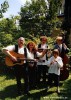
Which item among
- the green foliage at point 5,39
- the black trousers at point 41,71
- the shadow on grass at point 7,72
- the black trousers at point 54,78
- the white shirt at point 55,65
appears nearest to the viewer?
the white shirt at point 55,65

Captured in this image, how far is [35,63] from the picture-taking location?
37.5 ft

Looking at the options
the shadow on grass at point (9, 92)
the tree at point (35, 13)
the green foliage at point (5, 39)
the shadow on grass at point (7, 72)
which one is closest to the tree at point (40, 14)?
the tree at point (35, 13)

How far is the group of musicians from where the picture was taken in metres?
10.7

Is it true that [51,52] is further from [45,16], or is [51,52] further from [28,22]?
[45,16]

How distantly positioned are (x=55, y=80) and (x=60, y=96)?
0.67m

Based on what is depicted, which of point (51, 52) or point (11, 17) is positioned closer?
point (51, 52)

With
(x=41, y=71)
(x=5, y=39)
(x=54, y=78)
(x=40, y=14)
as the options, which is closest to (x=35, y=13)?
(x=40, y=14)

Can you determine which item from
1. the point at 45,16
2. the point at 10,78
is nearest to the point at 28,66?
the point at 10,78

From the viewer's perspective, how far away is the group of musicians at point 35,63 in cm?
1073

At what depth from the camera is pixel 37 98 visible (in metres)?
10.7

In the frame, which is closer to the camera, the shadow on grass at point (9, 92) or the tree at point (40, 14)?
the shadow on grass at point (9, 92)

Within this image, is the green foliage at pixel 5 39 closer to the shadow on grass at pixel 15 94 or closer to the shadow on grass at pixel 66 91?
the shadow on grass at pixel 66 91

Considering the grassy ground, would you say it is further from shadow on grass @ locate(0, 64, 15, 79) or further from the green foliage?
the green foliage

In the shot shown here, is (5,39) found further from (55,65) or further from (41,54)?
(55,65)
